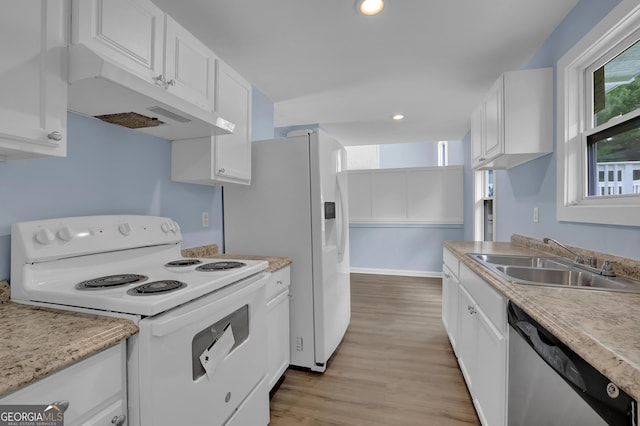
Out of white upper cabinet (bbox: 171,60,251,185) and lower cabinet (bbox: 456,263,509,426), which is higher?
white upper cabinet (bbox: 171,60,251,185)

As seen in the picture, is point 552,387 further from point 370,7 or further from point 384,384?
point 370,7

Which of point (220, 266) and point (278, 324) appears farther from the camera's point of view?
point (278, 324)

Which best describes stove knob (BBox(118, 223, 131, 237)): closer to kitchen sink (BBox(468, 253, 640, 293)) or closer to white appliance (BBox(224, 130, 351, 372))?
white appliance (BBox(224, 130, 351, 372))

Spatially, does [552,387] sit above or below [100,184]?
below

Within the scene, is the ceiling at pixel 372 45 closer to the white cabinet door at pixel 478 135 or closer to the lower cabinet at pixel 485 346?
the white cabinet door at pixel 478 135

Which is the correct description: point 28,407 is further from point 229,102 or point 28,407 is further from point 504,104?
point 504,104

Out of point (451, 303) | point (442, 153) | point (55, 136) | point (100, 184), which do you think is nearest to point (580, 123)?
point (451, 303)

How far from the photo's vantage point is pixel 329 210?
229 cm

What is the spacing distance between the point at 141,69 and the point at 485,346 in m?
2.04

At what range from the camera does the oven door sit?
3.02 ft

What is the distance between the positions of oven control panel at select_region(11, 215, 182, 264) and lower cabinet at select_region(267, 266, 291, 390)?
682mm

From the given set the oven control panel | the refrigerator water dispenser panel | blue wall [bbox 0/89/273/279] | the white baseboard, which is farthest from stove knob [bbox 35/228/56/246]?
the white baseboard

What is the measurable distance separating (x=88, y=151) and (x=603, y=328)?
6.75 ft

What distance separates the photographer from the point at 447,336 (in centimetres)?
277
